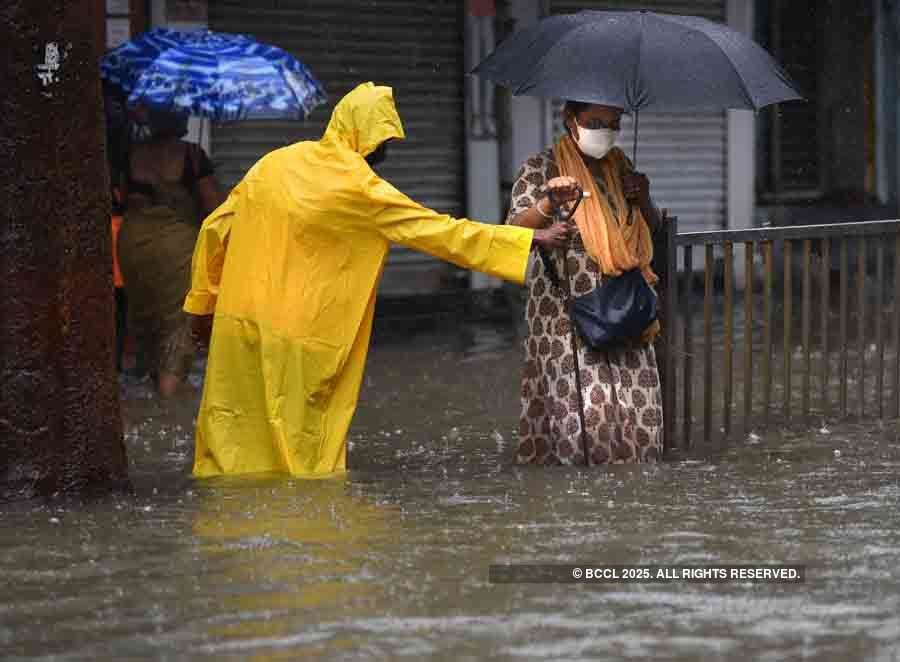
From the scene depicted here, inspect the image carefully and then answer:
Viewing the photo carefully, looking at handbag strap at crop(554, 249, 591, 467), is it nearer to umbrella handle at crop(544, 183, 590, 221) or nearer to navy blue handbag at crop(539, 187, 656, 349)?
navy blue handbag at crop(539, 187, 656, 349)

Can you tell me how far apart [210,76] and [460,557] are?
555 cm

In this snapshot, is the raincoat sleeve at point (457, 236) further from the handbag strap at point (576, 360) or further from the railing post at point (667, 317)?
the railing post at point (667, 317)

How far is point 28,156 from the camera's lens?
6754 millimetres

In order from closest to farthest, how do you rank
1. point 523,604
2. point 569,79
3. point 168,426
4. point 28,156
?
point 523,604 < point 28,156 < point 569,79 < point 168,426

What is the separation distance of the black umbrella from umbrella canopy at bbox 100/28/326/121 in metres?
3.33

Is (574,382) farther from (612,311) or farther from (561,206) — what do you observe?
(561,206)

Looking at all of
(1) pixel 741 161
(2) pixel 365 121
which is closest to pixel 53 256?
(2) pixel 365 121

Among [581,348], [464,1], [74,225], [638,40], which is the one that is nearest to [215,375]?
[74,225]

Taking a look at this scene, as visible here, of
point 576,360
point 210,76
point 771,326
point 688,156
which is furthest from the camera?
point 688,156

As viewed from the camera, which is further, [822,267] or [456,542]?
[822,267]

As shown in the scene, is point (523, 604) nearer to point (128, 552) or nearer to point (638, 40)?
point (128, 552)

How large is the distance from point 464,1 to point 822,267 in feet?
27.0

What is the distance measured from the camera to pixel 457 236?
7121 mm

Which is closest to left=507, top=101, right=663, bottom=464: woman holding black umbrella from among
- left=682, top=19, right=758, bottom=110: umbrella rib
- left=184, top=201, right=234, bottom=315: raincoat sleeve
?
left=682, top=19, right=758, bottom=110: umbrella rib
